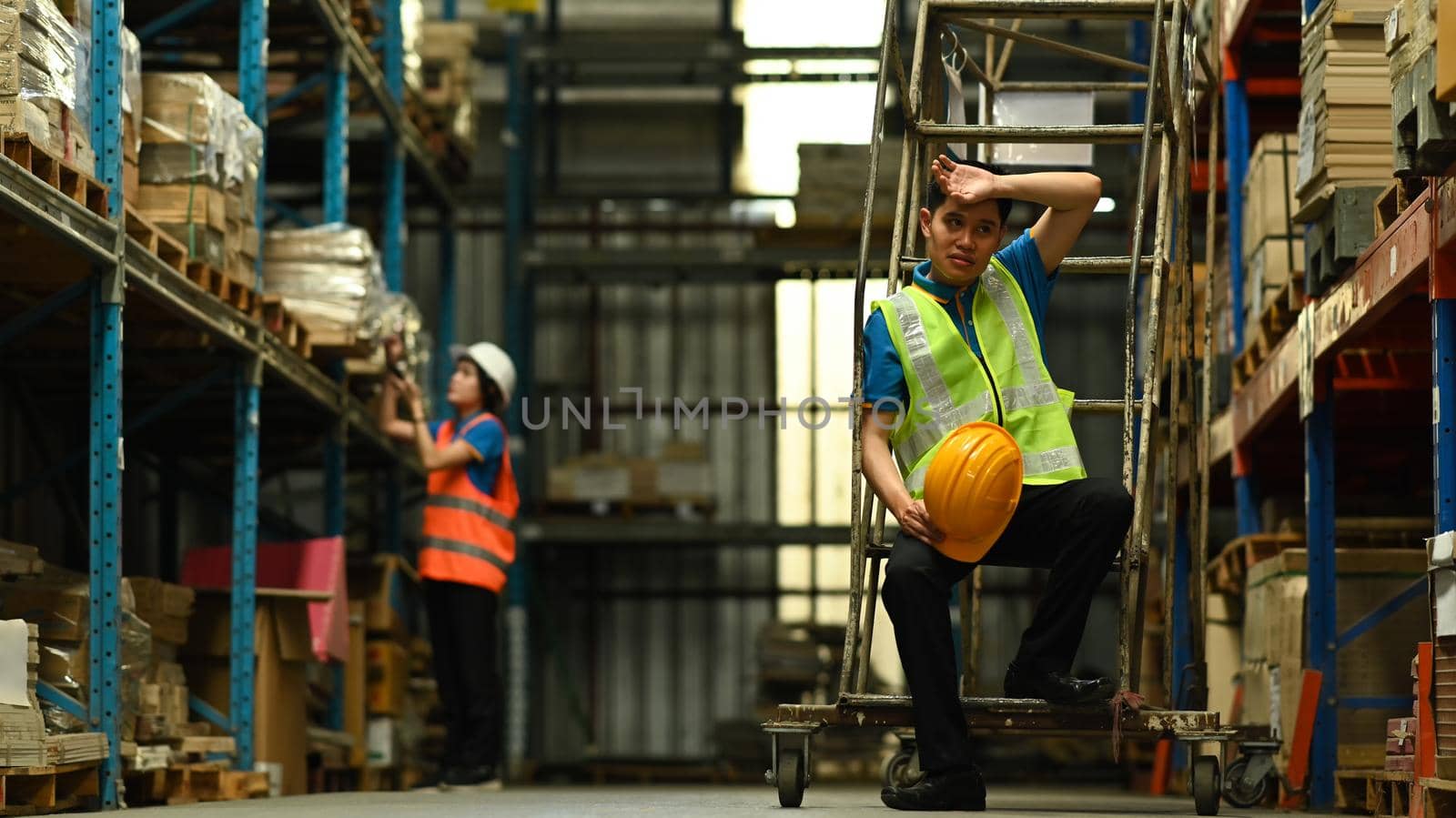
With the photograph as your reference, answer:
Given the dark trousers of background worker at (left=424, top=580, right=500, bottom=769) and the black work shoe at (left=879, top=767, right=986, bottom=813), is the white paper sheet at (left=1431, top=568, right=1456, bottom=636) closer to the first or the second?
the black work shoe at (left=879, top=767, right=986, bottom=813)

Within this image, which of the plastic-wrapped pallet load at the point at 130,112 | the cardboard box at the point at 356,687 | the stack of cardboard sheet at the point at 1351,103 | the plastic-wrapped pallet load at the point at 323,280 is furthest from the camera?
the cardboard box at the point at 356,687

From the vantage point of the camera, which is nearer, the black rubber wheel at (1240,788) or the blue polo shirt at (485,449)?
the black rubber wheel at (1240,788)

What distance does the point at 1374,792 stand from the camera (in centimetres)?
747

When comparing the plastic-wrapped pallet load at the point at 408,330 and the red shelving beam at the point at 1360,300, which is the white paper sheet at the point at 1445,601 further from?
the plastic-wrapped pallet load at the point at 408,330

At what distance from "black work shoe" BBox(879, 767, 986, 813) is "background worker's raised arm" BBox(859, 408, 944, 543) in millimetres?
662

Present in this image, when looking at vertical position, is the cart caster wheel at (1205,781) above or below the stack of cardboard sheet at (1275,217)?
below

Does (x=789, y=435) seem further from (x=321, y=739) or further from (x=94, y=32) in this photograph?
(x=94, y=32)

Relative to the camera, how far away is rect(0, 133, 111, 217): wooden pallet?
6707mm

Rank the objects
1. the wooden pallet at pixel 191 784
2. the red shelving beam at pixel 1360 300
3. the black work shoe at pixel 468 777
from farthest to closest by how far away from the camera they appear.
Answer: the black work shoe at pixel 468 777 < the wooden pallet at pixel 191 784 < the red shelving beam at pixel 1360 300

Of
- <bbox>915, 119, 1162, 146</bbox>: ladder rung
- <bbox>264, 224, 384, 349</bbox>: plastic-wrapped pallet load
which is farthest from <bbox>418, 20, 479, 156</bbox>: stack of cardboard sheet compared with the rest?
<bbox>915, 119, 1162, 146</bbox>: ladder rung

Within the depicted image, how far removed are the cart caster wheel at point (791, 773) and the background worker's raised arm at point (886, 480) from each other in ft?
2.48

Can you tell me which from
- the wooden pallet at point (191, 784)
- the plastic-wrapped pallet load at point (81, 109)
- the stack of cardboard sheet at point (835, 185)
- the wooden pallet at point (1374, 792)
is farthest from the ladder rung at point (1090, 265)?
the stack of cardboard sheet at point (835, 185)

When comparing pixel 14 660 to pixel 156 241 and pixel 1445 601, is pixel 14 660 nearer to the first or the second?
pixel 156 241

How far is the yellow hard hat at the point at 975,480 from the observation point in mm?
5629
